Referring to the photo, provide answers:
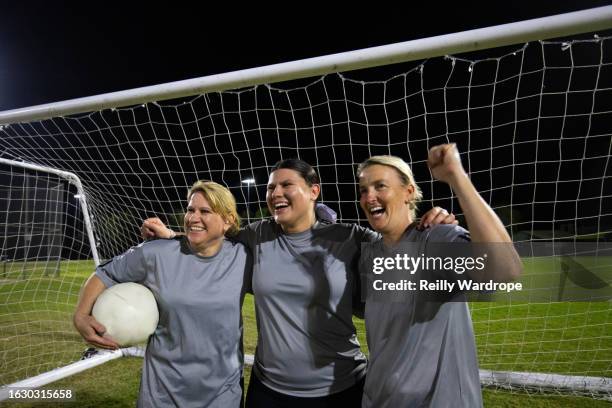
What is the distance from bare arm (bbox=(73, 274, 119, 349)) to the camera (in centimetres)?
221

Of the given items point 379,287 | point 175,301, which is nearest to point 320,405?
point 379,287

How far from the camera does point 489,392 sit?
4250 mm

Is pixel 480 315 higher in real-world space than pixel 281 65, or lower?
lower

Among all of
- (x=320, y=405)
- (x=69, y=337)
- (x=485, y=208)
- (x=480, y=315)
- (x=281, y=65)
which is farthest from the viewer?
(x=480, y=315)

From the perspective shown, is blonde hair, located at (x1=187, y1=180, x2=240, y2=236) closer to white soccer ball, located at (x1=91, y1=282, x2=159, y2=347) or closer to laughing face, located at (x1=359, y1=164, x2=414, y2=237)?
white soccer ball, located at (x1=91, y1=282, x2=159, y2=347)

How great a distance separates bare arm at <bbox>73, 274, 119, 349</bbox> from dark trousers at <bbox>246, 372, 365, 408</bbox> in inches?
32.5

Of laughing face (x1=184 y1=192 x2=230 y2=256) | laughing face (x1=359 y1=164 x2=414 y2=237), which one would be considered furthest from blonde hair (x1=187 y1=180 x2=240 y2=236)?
laughing face (x1=359 y1=164 x2=414 y2=237)

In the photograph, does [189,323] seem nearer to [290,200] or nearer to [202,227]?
[202,227]

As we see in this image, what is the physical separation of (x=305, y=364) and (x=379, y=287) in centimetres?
57

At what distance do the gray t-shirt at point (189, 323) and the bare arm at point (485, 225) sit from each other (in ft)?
4.35

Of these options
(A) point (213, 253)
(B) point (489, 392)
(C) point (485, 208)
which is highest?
(C) point (485, 208)

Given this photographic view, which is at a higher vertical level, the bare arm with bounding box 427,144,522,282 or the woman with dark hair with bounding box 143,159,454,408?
the bare arm with bounding box 427,144,522,282

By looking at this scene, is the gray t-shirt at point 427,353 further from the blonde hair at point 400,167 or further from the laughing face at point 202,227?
the laughing face at point 202,227

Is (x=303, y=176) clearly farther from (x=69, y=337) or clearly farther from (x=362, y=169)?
(x=69, y=337)
